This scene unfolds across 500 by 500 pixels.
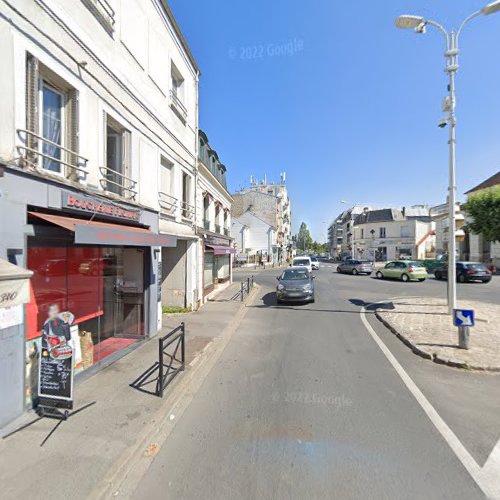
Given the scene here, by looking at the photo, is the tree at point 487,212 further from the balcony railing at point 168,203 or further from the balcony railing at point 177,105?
the balcony railing at point 168,203

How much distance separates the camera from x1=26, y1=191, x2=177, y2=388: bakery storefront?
160 inches

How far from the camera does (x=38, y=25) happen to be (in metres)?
4.00

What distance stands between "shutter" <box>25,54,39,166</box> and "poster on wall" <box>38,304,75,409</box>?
227cm

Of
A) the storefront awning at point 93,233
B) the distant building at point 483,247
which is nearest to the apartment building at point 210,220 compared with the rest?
the storefront awning at point 93,233

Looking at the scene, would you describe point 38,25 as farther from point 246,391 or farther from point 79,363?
point 246,391

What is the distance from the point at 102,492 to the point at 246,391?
2321mm

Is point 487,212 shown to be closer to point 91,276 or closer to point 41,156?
point 91,276

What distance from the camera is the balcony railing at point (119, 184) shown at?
568cm

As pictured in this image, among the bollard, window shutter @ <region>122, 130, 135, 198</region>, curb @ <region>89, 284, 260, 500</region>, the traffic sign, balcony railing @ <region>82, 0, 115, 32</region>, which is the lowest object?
curb @ <region>89, 284, 260, 500</region>

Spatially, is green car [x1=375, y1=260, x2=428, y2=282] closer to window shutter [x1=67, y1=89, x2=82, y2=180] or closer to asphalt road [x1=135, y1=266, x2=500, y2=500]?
asphalt road [x1=135, y1=266, x2=500, y2=500]

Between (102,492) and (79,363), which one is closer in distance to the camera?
(102,492)

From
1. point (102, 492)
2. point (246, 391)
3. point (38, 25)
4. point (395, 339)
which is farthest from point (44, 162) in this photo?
point (395, 339)

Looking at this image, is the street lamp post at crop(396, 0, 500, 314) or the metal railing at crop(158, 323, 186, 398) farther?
the street lamp post at crop(396, 0, 500, 314)

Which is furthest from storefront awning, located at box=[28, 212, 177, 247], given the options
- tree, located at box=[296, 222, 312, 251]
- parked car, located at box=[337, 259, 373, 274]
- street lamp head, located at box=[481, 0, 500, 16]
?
tree, located at box=[296, 222, 312, 251]
